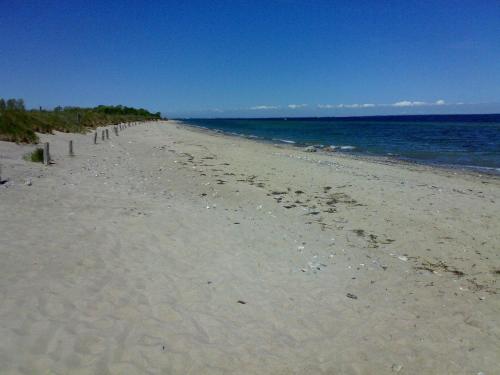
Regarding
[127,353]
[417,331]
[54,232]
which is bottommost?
[417,331]

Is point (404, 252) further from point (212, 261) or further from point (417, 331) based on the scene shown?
point (212, 261)

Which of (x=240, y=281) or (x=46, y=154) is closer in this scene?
(x=240, y=281)

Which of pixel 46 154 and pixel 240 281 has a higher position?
pixel 46 154

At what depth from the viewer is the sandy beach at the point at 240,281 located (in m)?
4.23

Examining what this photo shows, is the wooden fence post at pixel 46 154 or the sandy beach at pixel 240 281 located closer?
the sandy beach at pixel 240 281

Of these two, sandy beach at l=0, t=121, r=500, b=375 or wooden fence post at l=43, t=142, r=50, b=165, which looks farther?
wooden fence post at l=43, t=142, r=50, b=165

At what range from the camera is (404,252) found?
25.4 ft

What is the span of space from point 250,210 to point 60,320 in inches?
247

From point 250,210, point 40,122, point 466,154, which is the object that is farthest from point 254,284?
point 466,154

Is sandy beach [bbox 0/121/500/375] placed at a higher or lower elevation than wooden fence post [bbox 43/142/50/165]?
lower

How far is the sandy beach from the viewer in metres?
4.23

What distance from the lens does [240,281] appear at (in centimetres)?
607

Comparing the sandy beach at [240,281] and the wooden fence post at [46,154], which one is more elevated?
the wooden fence post at [46,154]

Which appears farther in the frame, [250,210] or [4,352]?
[250,210]
